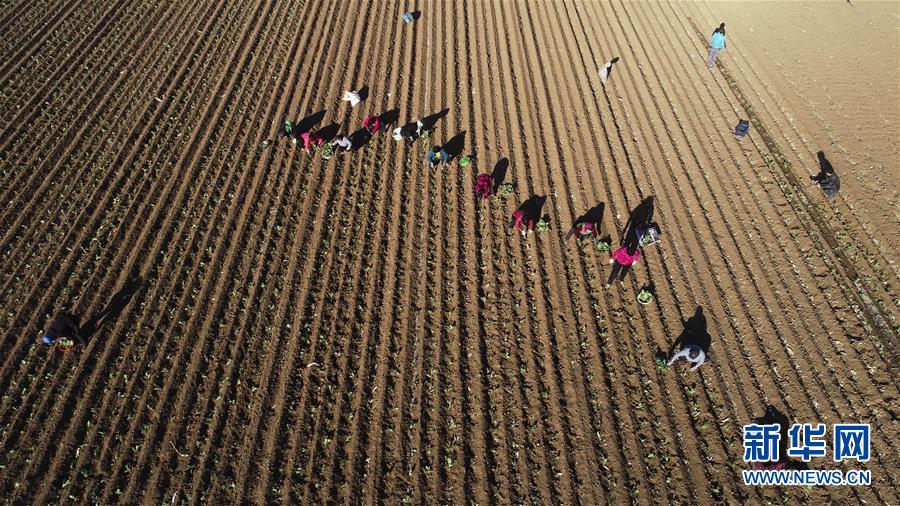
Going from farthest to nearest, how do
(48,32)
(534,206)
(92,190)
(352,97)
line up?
(48,32)
(352,97)
(92,190)
(534,206)

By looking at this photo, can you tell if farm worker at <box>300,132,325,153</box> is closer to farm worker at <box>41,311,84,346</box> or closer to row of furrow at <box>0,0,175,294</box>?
row of furrow at <box>0,0,175,294</box>

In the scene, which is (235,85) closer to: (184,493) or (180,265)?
(180,265)

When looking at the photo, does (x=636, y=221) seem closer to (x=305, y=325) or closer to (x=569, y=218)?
(x=569, y=218)

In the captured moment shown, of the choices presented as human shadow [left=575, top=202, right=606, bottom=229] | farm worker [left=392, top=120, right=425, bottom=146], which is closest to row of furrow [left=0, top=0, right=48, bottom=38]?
farm worker [left=392, top=120, right=425, bottom=146]

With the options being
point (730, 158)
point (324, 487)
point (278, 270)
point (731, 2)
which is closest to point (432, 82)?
point (278, 270)

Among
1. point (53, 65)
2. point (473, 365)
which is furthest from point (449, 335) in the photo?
point (53, 65)

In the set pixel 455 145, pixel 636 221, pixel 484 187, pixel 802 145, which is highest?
pixel 802 145

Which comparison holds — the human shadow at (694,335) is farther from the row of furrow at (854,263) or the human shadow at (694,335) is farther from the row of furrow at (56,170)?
the row of furrow at (56,170)
